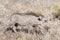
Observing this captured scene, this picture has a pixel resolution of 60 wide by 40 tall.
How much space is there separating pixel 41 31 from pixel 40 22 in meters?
0.61

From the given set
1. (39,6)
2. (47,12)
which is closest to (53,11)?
(47,12)

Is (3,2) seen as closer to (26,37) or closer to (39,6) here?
(39,6)

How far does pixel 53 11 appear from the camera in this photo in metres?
10.1

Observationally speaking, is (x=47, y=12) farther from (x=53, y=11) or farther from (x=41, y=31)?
(x=41, y=31)

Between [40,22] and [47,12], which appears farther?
[47,12]

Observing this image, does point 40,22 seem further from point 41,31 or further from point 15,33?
point 15,33

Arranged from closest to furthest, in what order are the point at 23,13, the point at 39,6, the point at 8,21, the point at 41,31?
the point at 41,31, the point at 8,21, the point at 23,13, the point at 39,6

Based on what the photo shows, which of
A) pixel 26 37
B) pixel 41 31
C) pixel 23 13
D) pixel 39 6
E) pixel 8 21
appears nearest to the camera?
pixel 26 37

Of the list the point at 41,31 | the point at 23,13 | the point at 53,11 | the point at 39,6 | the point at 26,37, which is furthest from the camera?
the point at 39,6

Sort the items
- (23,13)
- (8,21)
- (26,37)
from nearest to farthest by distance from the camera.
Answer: (26,37) < (8,21) < (23,13)

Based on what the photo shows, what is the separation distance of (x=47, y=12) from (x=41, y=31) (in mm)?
2254

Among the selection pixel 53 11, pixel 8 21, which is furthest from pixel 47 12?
pixel 8 21

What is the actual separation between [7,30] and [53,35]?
141cm

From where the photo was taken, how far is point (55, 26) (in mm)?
8648
